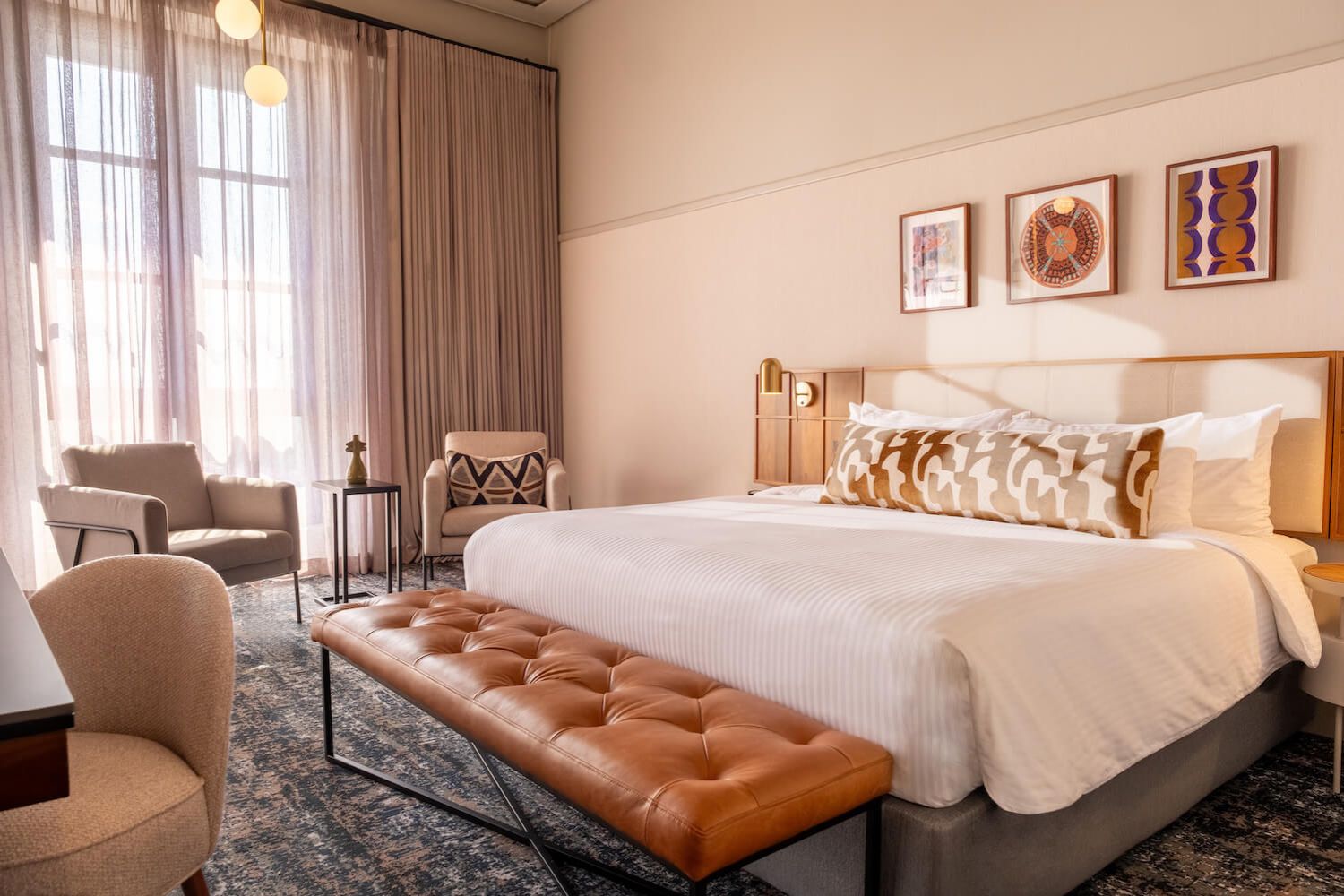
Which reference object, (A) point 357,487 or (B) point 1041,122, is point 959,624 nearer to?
(B) point 1041,122

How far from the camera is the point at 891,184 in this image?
4191 mm

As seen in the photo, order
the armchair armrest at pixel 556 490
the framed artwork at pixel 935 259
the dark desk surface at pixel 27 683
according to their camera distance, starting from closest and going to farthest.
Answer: the dark desk surface at pixel 27 683 → the framed artwork at pixel 935 259 → the armchair armrest at pixel 556 490

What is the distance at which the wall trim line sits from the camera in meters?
2.97

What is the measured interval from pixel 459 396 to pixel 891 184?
119 inches

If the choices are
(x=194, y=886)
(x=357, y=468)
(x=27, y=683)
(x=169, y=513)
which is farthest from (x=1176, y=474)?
(x=169, y=513)

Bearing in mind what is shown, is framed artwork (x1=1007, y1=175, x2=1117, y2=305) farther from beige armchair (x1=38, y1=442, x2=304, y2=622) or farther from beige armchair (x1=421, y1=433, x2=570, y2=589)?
beige armchair (x1=38, y1=442, x2=304, y2=622)

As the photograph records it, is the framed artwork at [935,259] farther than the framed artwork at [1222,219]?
Yes

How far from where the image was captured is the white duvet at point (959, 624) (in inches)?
66.2

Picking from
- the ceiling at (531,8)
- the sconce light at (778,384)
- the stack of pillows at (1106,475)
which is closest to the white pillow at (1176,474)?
the stack of pillows at (1106,475)

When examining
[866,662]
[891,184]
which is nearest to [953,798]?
[866,662]

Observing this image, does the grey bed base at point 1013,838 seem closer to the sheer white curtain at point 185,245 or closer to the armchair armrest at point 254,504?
the armchair armrest at point 254,504

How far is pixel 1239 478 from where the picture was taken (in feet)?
9.29

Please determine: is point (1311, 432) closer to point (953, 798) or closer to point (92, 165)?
point (953, 798)

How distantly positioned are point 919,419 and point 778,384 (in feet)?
2.85
